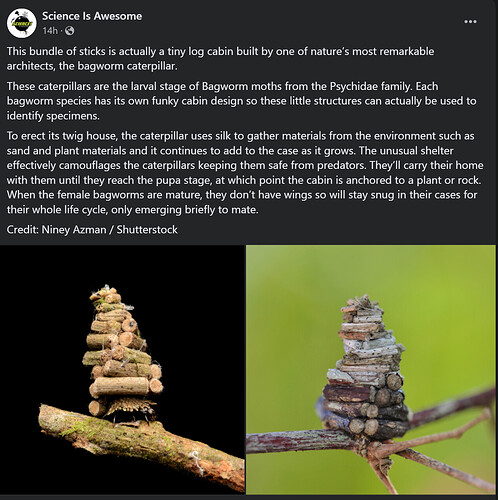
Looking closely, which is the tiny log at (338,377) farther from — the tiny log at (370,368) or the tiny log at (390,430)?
the tiny log at (390,430)

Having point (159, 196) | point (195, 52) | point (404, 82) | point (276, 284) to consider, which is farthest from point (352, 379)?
point (195, 52)

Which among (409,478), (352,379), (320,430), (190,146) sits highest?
(190,146)

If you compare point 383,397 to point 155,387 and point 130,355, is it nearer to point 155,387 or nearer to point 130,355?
point 155,387

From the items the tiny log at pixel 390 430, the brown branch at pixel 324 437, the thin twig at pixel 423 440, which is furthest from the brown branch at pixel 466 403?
the tiny log at pixel 390 430

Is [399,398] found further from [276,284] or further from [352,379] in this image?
[276,284]

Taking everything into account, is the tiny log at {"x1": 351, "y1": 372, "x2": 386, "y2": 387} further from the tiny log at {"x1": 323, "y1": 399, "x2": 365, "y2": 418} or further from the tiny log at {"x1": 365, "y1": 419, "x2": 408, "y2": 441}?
the tiny log at {"x1": 365, "y1": 419, "x2": 408, "y2": 441}

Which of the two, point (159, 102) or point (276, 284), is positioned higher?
point (159, 102)

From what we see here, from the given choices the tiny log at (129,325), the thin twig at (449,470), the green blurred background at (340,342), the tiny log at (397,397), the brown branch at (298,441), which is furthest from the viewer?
the tiny log at (129,325)
